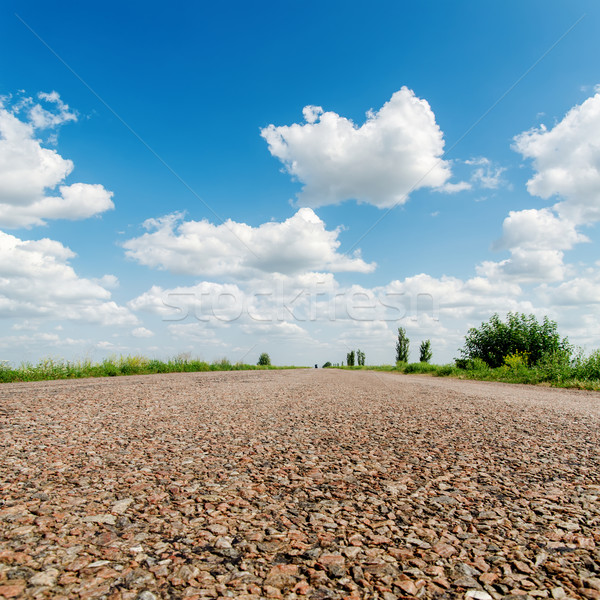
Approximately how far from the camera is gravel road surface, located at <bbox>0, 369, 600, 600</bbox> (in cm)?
156

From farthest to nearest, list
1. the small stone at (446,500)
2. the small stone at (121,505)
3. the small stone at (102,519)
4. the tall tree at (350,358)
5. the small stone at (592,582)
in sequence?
the tall tree at (350,358)
the small stone at (446,500)
the small stone at (121,505)
the small stone at (102,519)
the small stone at (592,582)

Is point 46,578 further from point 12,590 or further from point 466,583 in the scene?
point 466,583

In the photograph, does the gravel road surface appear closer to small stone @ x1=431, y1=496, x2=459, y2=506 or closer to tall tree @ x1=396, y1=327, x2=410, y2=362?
small stone @ x1=431, y1=496, x2=459, y2=506

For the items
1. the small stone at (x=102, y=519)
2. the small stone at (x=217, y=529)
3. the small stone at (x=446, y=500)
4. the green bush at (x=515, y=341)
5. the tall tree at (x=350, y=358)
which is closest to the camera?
the small stone at (x=217, y=529)

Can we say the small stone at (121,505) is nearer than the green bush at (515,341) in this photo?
Yes

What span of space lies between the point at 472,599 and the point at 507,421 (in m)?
4.01

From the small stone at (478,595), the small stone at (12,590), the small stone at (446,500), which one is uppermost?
the small stone at (446,500)

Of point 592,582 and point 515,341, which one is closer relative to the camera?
point 592,582

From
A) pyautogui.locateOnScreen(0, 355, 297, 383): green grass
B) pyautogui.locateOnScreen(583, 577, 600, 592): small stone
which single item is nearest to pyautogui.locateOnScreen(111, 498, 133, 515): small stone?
pyautogui.locateOnScreen(583, 577, 600, 592): small stone

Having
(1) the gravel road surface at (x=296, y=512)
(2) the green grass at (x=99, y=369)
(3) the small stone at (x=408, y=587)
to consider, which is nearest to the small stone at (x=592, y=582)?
(1) the gravel road surface at (x=296, y=512)

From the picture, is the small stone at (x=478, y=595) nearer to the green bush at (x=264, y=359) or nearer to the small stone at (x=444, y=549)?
the small stone at (x=444, y=549)

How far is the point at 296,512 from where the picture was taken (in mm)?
2148

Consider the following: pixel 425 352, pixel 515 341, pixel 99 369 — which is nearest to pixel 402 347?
pixel 425 352

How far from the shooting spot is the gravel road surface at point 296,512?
1.56 meters
